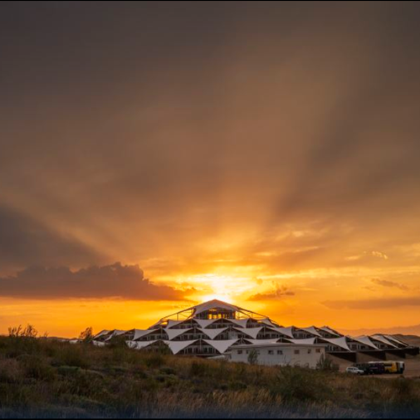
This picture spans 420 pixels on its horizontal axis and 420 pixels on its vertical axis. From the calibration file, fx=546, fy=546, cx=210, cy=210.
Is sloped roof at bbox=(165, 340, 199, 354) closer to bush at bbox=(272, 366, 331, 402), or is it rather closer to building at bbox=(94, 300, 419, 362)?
building at bbox=(94, 300, 419, 362)

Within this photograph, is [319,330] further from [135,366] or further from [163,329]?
[135,366]

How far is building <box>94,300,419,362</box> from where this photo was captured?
100 meters

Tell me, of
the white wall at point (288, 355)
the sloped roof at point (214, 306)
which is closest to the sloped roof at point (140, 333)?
the sloped roof at point (214, 306)

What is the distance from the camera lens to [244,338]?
10425 cm

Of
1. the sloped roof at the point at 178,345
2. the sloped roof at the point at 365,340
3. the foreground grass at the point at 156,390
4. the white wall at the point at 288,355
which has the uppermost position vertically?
the sloped roof at the point at 365,340

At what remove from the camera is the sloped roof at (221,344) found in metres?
96.8

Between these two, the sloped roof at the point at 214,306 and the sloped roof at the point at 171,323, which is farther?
the sloped roof at the point at 214,306

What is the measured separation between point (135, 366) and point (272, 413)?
51.2 feet

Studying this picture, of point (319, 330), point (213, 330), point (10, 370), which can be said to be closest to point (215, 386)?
point (10, 370)

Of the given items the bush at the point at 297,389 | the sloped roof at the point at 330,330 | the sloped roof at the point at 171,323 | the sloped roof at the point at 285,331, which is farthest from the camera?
the sloped roof at the point at 171,323

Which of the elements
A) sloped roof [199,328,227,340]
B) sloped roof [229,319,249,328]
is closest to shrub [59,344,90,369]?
sloped roof [199,328,227,340]

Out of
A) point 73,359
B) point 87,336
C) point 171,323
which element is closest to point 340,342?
point 171,323

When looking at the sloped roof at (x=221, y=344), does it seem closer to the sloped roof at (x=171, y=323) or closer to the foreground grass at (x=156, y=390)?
the sloped roof at (x=171, y=323)

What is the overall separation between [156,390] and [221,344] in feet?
266
